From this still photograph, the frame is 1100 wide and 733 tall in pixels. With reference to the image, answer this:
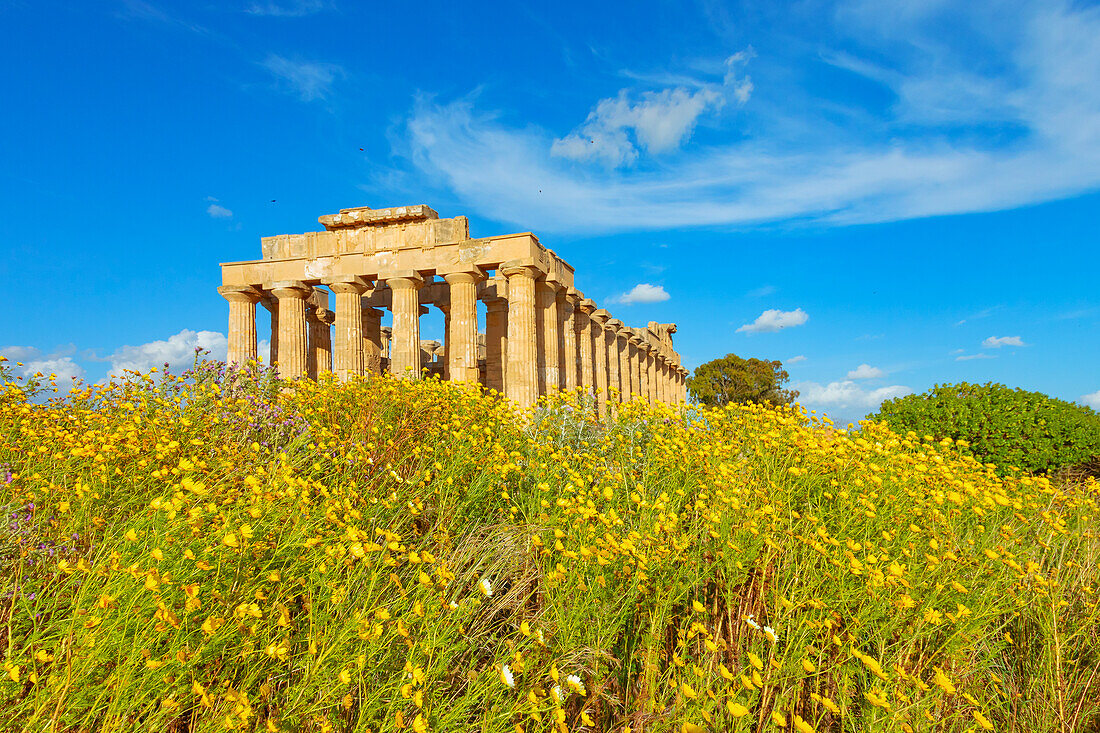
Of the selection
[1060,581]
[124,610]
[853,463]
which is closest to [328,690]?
[124,610]

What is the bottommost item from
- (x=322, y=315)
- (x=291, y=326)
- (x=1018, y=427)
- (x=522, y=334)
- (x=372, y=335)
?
(x=1018, y=427)

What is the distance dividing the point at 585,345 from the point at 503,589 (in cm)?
2082

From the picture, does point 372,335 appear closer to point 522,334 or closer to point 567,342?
point 567,342

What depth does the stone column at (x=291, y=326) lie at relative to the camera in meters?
20.7

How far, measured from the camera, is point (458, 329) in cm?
1948

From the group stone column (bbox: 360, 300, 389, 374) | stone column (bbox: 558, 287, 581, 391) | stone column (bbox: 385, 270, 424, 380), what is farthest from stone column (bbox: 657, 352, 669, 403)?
stone column (bbox: 385, 270, 424, 380)

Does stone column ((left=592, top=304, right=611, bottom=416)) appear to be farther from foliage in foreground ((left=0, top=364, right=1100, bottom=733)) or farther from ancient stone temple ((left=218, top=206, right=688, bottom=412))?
foliage in foreground ((left=0, top=364, right=1100, bottom=733))

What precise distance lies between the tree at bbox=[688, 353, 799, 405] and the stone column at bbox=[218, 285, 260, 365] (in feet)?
121

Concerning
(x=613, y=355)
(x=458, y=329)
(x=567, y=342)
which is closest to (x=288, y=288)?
(x=458, y=329)

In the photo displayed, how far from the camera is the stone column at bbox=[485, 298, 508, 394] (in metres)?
24.2

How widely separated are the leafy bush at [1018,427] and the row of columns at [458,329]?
824 cm

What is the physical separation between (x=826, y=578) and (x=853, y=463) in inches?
50.6

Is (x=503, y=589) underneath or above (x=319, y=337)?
underneath

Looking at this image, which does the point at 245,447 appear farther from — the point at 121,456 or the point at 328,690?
the point at 328,690
